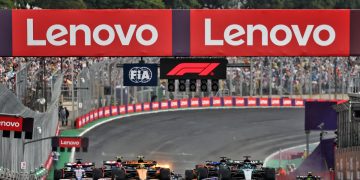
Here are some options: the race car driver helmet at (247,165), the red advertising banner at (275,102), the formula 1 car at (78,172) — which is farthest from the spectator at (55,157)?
the red advertising banner at (275,102)

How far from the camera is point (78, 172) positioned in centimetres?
3475

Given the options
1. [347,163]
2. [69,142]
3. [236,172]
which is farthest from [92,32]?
[347,163]

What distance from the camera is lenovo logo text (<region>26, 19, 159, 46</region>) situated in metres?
30.9

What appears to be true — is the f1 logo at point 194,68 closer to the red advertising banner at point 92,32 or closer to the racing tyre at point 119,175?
the red advertising banner at point 92,32

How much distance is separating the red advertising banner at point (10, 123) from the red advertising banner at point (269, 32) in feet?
15.1

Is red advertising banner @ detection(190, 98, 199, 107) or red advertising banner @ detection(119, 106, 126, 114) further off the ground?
red advertising banner @ detection(190, 98, 199, 107)

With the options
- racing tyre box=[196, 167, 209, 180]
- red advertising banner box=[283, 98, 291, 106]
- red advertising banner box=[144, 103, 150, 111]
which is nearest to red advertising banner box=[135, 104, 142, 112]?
red advertising banner box=[144, 103, 150, 111]

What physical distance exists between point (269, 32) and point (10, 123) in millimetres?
6678

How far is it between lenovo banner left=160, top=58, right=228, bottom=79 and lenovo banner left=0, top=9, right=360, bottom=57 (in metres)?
1.16

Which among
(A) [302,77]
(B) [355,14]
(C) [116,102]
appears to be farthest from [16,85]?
(A) [302,77]

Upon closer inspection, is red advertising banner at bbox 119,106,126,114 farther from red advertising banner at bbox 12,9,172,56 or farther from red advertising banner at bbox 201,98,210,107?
red advertising banner at bbox 12,9,172,56

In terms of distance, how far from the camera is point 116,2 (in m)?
91.8

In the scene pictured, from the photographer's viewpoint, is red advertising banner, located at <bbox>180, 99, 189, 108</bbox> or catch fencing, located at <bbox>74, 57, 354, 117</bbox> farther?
red advertising banner, located at <bbox>180, 99, 189, 108</bbox>

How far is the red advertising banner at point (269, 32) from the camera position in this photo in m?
30.9
